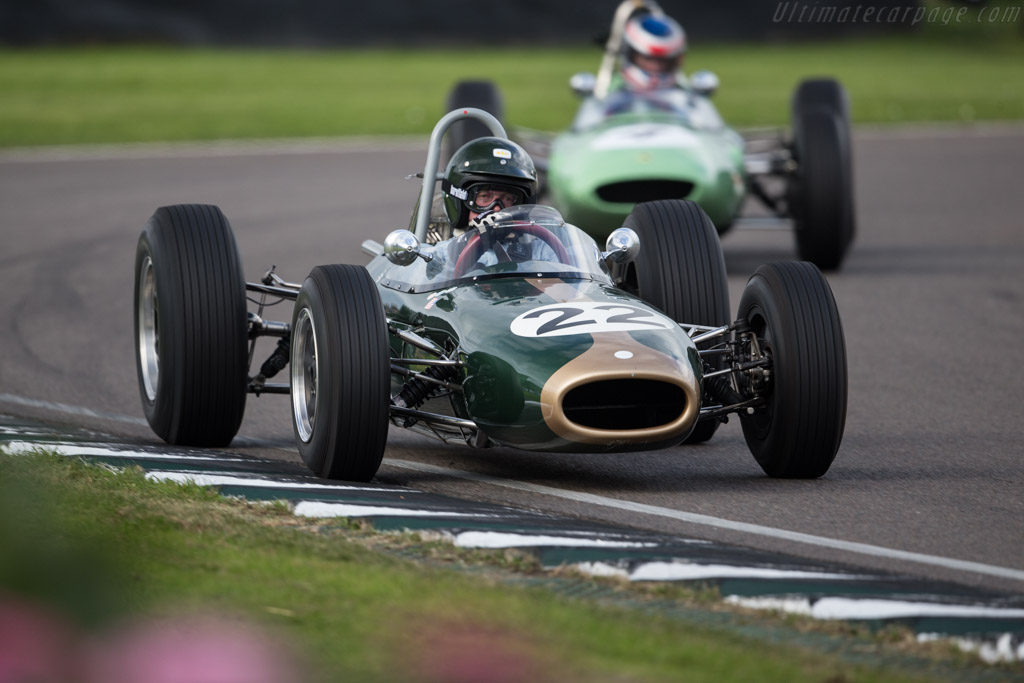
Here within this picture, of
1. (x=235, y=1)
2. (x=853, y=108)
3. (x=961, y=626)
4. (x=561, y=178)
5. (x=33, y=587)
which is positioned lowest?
(x=961, y=626)

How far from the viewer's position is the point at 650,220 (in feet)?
24.2

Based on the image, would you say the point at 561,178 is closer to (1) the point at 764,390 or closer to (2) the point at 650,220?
(2) the point at 650,220

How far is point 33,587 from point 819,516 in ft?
14.9

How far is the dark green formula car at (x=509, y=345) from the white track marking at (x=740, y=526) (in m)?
0.22

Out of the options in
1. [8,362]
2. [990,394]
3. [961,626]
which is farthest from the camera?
[8,362]

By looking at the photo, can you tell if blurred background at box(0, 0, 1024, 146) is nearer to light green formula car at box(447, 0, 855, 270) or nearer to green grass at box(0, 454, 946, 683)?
light green formula car at box(447, 0, 855, 270)

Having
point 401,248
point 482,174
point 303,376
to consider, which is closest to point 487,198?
point 482,174

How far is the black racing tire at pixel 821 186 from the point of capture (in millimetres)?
13195

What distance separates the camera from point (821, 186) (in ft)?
43.3

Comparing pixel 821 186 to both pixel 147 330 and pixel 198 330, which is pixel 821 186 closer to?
pixel 147 330

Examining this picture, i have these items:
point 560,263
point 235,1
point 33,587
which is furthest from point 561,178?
point 235,1

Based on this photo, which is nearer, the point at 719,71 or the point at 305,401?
the point at 305,401

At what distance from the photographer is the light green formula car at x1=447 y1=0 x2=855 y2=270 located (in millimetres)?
12406

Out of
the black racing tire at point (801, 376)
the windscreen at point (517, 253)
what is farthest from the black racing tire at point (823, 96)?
the black racing tire at point (801, 376)
